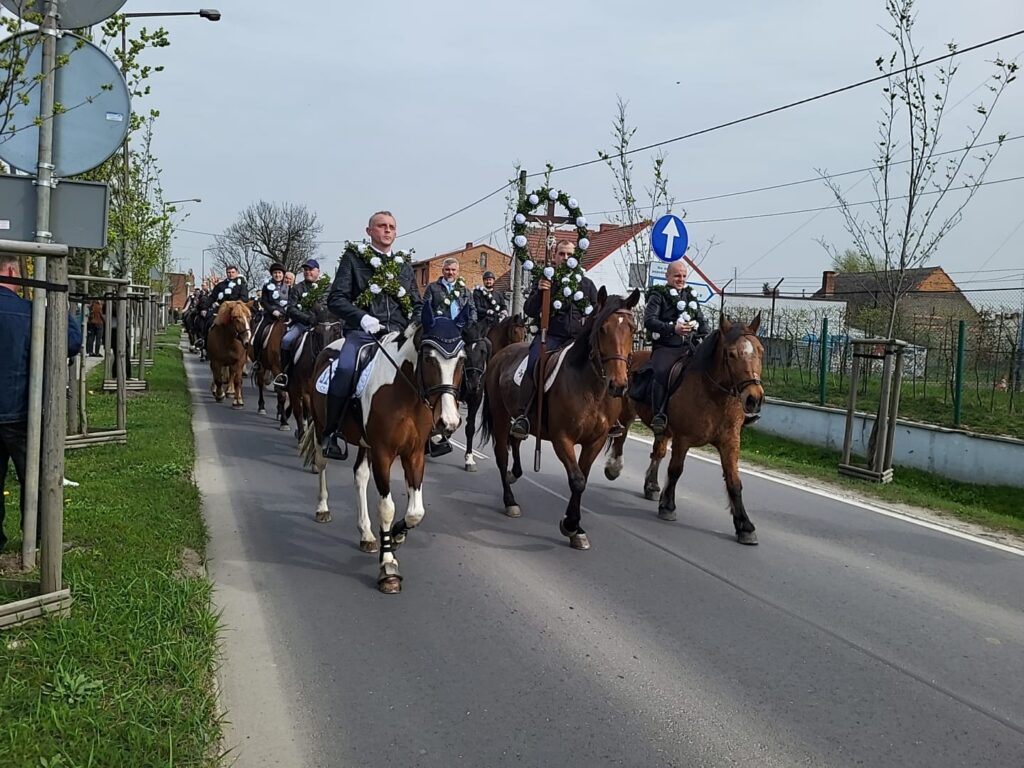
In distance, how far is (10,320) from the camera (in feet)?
15.6

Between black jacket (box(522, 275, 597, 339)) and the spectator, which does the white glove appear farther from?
black jacket (box(522, 275, 597, 339))

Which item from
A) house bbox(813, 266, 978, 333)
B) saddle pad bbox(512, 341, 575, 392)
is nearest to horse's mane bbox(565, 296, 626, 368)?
saddle pad bbox(512, 341, 575, 392)

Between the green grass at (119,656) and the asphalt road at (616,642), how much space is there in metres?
0.25

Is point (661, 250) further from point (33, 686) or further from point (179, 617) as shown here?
point (33, 686)

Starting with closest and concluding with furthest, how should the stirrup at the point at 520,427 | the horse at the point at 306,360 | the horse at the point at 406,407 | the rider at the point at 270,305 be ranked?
the horse at the point at 406,407, the stirrup at the point at 520,427, the horse at the point at 306,360, the rider at the point at 270,305

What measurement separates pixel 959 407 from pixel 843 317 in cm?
1061

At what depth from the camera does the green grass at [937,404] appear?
36.7 feet

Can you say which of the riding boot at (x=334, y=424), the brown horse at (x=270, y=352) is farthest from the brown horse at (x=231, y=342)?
the riding boot at (x=334, y=424)

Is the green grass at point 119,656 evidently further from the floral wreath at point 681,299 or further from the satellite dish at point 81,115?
the floral wreath at point 681,299

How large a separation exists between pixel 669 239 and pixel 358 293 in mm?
6649

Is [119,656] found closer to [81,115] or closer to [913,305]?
[81,115]

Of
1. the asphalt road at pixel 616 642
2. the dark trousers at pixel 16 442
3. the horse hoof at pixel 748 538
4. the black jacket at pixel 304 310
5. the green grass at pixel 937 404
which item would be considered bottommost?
the asphalt road at pixel 616 642

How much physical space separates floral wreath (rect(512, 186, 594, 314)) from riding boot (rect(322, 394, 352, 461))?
305cm

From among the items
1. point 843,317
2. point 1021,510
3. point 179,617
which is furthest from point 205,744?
point 843,317
